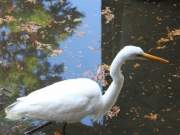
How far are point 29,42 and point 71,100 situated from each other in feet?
7.98

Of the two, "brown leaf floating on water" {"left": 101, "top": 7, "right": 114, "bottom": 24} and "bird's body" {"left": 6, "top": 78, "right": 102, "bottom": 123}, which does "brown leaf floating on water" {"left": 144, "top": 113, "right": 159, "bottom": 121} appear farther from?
"brown leaf floating on water" {"left": 101, "top": 7, "right": 114, "bottom": 24}

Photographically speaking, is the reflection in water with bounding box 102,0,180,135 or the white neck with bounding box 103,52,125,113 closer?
the white neck with bounding box 103,52,125,113

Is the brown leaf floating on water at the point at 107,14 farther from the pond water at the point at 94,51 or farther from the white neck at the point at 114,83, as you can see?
the white neck at the point at 114,83

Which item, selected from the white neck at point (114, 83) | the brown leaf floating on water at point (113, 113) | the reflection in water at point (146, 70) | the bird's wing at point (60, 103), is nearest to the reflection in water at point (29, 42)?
the reflection in water at point (146, 70)

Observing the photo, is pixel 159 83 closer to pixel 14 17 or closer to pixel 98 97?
pixel 98 97

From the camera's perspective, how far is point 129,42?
6.49 m

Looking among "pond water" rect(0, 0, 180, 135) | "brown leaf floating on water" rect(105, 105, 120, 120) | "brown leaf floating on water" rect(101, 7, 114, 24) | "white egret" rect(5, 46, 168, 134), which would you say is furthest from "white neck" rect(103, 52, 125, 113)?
"brown leaf floating on water" rect(101, 7, 114, 24)

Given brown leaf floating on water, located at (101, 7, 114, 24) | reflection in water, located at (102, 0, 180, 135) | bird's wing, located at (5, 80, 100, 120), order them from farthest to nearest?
brown leaf floating on water, located at (101, 7, 114, 24) → reflection in water, located at (102, 0, 180, 135) → bird's wing, located at (5, 80, 100, 120)

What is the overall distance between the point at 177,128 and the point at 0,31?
2773mm

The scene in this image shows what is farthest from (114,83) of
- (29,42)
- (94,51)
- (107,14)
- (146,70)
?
(107,14)

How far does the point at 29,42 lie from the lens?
6.40 meters

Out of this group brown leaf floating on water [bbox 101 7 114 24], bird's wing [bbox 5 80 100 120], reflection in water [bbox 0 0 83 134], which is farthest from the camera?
brown leaf floating on water [bbox 101 7 114 24]

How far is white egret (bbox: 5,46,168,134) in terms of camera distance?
4102 mm

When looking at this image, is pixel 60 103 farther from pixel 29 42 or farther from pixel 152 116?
pixel 29 42
